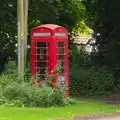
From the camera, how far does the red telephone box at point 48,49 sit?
14352 mm

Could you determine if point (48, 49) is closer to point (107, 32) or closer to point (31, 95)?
point (31, 95)

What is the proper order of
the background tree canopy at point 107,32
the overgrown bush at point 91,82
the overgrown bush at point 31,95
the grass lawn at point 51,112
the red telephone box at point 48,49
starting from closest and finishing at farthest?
the grass lawn at point 51,112 → the overgrown bush at point 31,95 → the red telephone box at point 48,49 → the overgrown bush at point 91,82 → the background tree canopy at point 107,32

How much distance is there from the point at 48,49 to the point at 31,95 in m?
1.85

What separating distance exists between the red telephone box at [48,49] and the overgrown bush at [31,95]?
83cm

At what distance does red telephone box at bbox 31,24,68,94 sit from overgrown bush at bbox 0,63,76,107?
0.83 metres

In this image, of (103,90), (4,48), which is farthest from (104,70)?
(4,48)

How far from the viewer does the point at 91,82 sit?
18.9 m

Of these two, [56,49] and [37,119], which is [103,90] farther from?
[37,119]

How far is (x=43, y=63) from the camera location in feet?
48.3

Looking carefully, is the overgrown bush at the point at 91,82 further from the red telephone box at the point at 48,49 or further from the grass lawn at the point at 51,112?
the grass lawn at the point at 51,112

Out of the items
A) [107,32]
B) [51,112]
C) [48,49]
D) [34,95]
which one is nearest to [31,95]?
[34,95]

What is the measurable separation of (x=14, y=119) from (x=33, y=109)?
6.19 feet

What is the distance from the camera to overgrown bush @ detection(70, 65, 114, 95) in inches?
738

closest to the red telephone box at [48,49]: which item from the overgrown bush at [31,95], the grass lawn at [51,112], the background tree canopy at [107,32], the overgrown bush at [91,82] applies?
the overgrown bush at [31,95]
